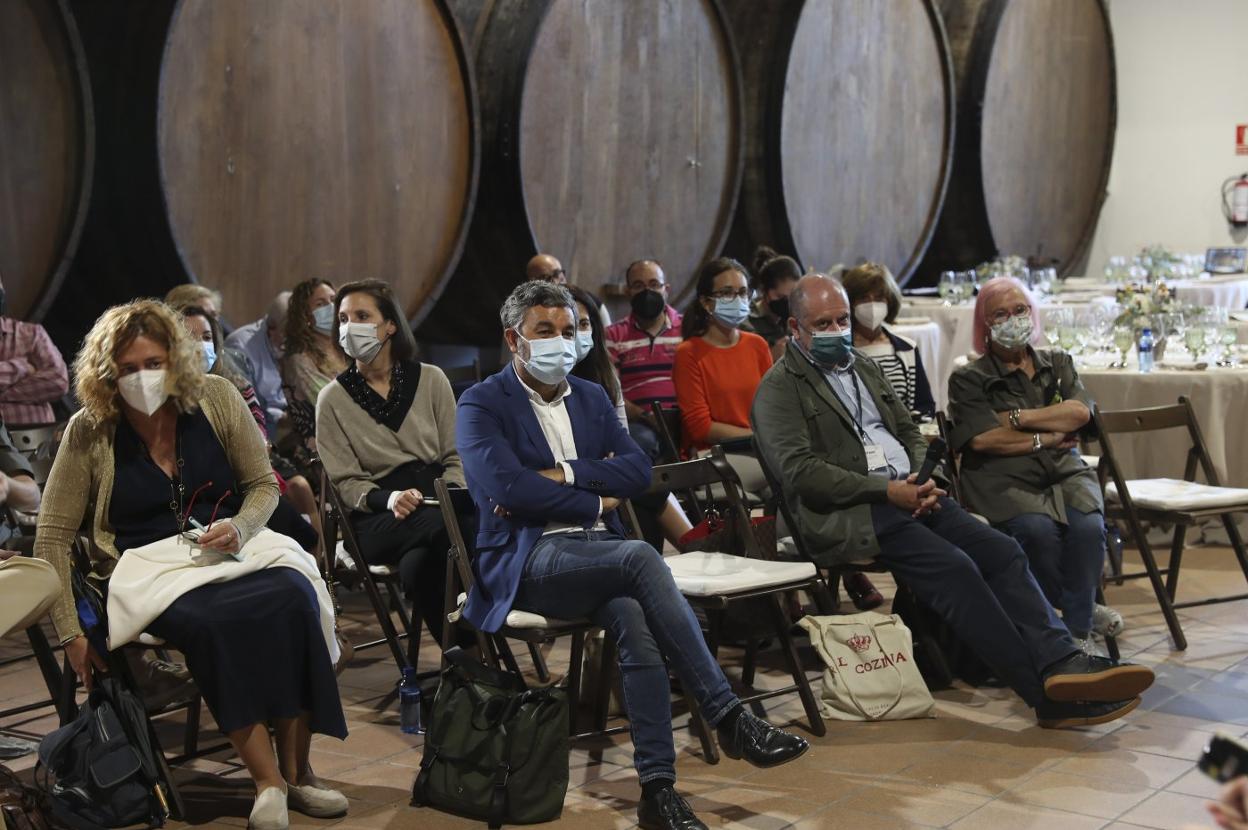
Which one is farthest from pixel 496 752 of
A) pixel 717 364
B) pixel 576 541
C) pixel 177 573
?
pixel 717 364

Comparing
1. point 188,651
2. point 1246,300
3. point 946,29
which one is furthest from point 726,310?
point 1246,300

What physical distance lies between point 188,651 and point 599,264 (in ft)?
11.4

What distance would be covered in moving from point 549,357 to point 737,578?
74 centimetres

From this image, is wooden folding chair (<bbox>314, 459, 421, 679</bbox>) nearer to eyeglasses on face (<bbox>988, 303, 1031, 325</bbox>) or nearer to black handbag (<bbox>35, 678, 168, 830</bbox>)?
black handbag (<bbox>35, 678, 168, 830</bbox>)

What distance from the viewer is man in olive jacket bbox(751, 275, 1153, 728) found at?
412cm

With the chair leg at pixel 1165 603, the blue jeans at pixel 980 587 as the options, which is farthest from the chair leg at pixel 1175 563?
the blue jeans at pixel 980 587

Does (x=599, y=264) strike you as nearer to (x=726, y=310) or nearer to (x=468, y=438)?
(x=726, y=310)

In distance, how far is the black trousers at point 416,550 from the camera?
435cm

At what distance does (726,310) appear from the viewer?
5449mm

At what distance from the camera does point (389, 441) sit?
4.62 m

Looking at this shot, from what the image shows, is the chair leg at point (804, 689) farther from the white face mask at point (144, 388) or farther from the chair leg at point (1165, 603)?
the white face mask at point (144, 388)

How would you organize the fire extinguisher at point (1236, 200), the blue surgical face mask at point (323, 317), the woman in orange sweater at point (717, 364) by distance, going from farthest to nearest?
the fire extinguisher at point (1236, 200), the woman in orange sweater at point (717, 364), the blue surgical face mask at point (323, 317)

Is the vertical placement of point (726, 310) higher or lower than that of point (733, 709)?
higher

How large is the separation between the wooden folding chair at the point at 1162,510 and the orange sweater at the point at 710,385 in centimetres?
121
